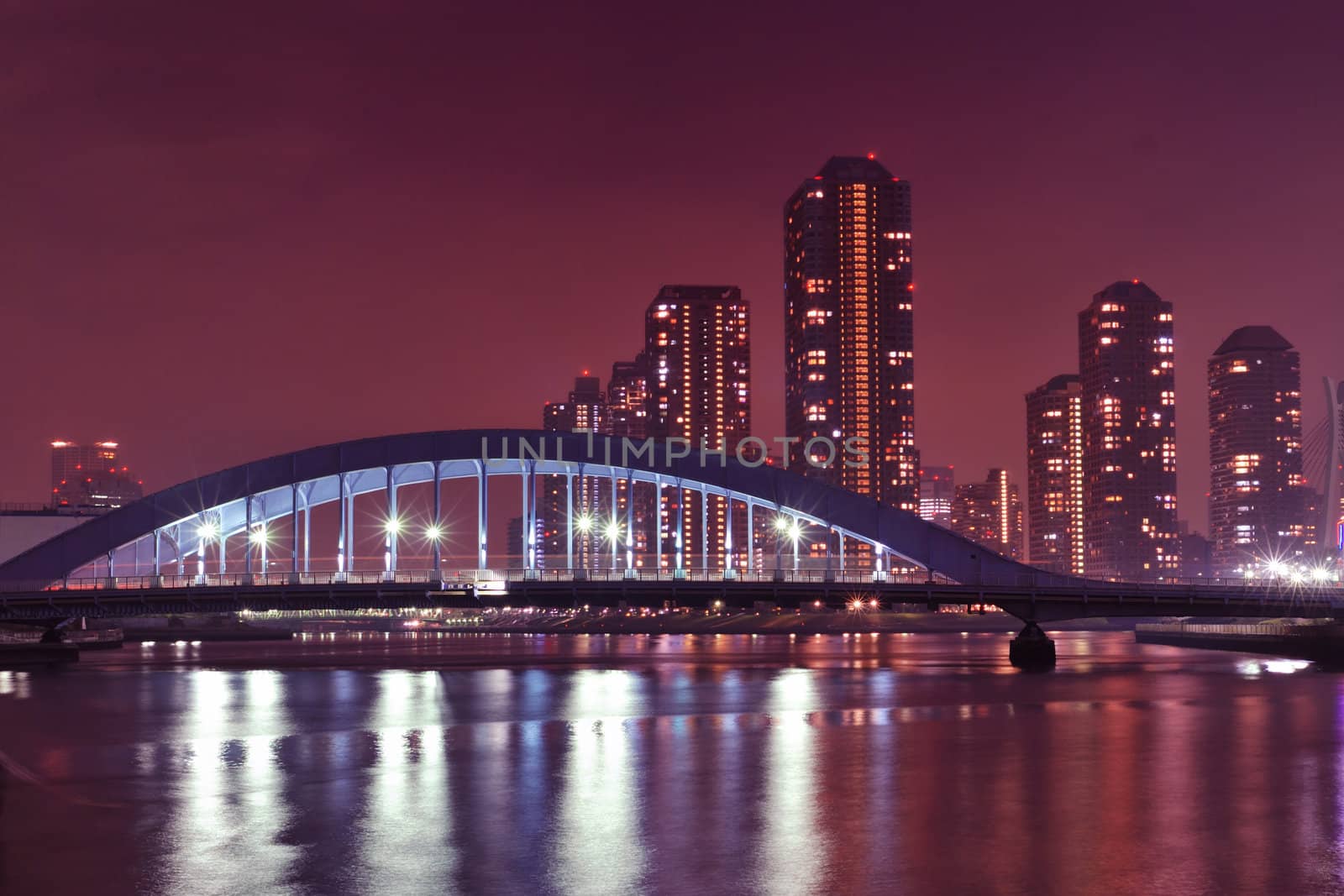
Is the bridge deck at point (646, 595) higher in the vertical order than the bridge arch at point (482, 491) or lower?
lower

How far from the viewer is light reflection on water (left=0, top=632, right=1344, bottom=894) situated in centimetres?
2486

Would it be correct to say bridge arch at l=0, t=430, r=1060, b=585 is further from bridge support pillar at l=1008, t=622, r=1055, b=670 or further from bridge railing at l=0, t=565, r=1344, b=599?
bridge support pillar at l=1008, t=622, r=1055, b=670

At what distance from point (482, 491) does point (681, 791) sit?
69497mm

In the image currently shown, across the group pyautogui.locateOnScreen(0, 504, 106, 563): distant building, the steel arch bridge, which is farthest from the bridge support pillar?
pyautogui.locateOnScreen(0, 504, 106, 563): distant building

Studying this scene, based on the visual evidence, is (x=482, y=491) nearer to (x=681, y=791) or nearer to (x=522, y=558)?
(x=522, y=558)

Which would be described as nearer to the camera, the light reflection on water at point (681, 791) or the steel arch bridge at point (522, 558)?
the light reflection on water at point (681, 791)

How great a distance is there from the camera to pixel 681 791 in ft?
113

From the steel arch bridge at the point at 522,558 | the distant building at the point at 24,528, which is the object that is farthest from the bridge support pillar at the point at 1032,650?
the distant building at the point at 24,528

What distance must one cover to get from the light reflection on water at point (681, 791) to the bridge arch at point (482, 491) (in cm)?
3084

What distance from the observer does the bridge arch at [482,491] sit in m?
100

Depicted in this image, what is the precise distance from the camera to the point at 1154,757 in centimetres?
4044

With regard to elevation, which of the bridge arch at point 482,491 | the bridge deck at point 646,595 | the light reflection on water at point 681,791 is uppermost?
the bridge arch at point 482,491

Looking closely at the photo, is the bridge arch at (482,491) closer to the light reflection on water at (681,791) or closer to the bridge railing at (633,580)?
the bridge railing at (633,580)

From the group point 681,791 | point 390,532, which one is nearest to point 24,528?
point 390,532
